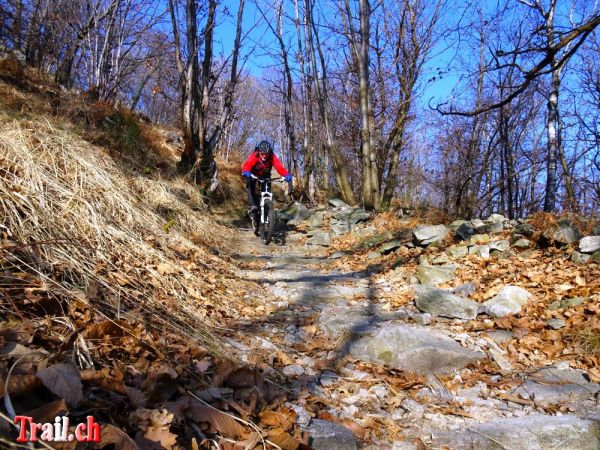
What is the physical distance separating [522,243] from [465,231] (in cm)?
85

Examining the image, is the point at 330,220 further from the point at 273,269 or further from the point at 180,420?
the point at 180,420

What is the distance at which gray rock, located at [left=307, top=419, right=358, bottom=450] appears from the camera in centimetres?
187

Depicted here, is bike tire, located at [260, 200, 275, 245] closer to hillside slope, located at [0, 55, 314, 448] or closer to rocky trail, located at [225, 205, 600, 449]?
hillside slope, located at [0, 55, 314, 448]

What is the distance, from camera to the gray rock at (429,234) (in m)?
5.77

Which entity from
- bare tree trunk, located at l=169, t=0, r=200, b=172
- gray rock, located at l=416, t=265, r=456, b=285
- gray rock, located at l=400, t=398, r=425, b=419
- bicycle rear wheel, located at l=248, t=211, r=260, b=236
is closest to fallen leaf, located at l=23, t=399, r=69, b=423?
gray rock, located at l=400, t=398, r=425, b=419

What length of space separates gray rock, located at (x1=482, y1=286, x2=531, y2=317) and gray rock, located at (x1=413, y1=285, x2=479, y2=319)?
12 cm

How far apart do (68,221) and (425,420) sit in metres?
3.01

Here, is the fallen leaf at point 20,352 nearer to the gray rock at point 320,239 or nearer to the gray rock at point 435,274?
the gray rock at point 435,274

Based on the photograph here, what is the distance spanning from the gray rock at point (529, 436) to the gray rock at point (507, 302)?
1.47m

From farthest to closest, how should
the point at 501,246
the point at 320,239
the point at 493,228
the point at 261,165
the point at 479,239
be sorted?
1. the point at 320,239
2. the point at 261,165
3. the point at 493,228
4. the point at 479,239
5. the point at 501,246

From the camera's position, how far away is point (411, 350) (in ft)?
9.73

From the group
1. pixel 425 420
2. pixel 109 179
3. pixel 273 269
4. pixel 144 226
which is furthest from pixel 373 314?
pixel 109 179

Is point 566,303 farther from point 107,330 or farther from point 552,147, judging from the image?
point 552,147

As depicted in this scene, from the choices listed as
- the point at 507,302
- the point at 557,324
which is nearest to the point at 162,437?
the point at 557,324
